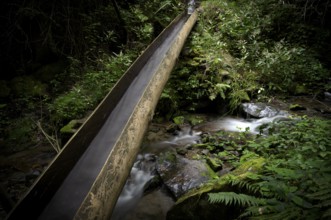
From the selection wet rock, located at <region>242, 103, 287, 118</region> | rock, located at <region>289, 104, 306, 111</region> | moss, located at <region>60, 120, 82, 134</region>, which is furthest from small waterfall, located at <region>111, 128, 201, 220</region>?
rock, located at <region>289, 104, 306, 111</region>

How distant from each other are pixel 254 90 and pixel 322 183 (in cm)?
427

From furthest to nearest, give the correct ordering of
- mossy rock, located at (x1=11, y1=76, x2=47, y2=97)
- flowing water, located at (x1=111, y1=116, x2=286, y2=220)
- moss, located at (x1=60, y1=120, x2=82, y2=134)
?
mossy rock, located at (x1=11, y1=76, x2=47, y2=97) → moss, located at (x1=60, y1=120, x2=82, y2=134) → flowing water, located at (x1=111, y1=116, x2=286, y2=220)

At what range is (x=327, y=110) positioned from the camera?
486cm

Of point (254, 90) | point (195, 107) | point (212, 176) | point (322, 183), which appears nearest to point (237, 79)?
point (254, 90)

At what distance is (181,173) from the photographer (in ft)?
11.2

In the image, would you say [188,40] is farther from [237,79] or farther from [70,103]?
[70,103]

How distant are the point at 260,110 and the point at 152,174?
2.74 m

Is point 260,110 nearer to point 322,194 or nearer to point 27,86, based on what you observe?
point 322,194

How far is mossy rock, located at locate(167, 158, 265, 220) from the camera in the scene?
2.17m

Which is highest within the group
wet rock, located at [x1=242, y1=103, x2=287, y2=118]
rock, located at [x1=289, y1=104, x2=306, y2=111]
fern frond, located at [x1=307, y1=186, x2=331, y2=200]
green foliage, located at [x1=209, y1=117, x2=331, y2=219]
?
fern frond, located at [x1=307, y1=186, x2=331, y2=200]

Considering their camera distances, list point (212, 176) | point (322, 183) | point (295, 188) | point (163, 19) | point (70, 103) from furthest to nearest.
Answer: point (163, 19) < point (70, 103) < point (212, 176) < point (295, 188) < point (322, 183)

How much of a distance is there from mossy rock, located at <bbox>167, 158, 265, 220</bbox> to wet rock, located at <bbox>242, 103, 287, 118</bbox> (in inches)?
104

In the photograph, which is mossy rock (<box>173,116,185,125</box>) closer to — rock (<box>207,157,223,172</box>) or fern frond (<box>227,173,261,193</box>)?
rock (<box>207,157,223,172</box>)

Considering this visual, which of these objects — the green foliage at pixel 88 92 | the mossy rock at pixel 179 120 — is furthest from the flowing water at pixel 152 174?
the green foliage at pixel 88 92
